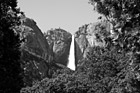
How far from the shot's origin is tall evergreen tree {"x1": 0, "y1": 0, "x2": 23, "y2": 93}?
63.6 ft

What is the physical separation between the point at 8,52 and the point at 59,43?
13118 cm

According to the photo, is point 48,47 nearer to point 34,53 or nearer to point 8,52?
point 34,53

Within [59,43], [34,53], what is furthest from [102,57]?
[59,43]

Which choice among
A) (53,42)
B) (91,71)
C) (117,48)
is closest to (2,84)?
(117,48)

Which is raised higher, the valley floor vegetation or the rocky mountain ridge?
the rocky mountain ridge

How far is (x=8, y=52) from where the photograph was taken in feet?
66.7

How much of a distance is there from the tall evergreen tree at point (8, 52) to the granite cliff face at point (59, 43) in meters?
121

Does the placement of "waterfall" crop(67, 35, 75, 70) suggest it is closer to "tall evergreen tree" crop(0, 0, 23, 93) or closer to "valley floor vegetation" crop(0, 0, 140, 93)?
"valley floor vegetation" crop(0, 0, 140, 93)

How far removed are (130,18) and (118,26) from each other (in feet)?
1.44

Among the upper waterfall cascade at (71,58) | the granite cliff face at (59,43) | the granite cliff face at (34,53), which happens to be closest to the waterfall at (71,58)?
the upper waterfall cascade at (71,58)

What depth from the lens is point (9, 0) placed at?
22.2 m

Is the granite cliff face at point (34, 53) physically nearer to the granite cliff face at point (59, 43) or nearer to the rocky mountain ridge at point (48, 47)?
the rocky mountain ridge at point (48, 47)

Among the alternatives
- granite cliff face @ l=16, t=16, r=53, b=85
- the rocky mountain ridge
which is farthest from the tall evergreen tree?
the rocky mountain ridge

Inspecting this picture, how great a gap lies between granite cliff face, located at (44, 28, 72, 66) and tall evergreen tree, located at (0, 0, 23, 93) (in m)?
121
